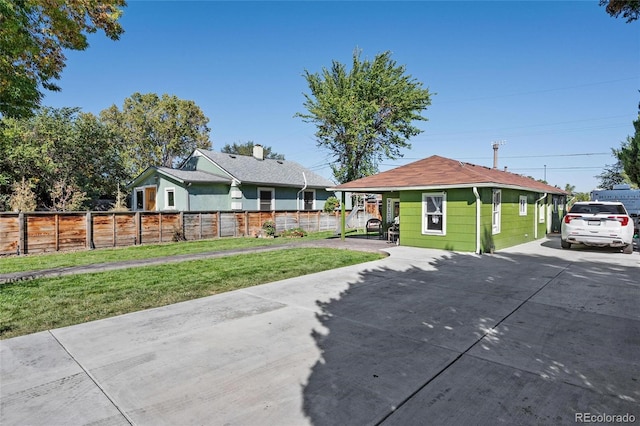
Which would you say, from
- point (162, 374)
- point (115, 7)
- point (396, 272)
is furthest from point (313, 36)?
point (162, 374)

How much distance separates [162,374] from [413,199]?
437 inches

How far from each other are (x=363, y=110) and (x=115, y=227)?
17777 millimetres

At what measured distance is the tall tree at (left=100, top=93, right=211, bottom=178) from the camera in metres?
34.7

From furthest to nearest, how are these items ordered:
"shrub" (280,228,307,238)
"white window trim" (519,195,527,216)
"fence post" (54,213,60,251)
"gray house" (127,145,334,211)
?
"gray house" (127,145,334,211) → "shrub" (280,228,307,238) → "white window trim" (519,195,527,216) → "fence post" (54,213,60,251)

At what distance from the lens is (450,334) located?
422 cm

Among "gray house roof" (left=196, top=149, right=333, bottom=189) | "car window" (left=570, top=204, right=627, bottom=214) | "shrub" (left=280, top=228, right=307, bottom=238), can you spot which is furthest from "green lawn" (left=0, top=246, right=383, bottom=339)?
"gray house roof" (left=196, top=149, right=333, bottom=189)

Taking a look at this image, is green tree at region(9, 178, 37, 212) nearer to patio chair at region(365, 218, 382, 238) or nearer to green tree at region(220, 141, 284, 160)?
patio chair at region(365, 218, 382, 238)

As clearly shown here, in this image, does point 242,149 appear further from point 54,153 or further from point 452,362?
point 452,362

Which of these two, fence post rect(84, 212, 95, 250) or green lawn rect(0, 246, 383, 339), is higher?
fence post rect(84, 212, 95, 250)

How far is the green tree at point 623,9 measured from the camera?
7.70 metres

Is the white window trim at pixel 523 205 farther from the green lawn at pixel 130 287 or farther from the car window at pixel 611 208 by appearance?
the green lawn at pixel 130 287

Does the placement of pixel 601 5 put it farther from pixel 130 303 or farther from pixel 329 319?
pixel 130 303

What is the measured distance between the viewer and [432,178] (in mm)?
12617
